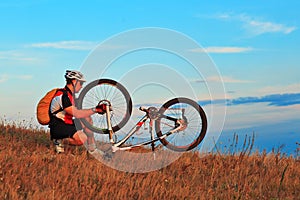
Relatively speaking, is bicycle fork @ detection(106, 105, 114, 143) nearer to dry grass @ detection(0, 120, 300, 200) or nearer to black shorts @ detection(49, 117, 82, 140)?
dry grass @ detection(0, 120, 300, 200)

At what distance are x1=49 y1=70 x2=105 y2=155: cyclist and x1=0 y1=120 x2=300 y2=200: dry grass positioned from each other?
1.75 feet

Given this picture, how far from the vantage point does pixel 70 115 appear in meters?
11.0

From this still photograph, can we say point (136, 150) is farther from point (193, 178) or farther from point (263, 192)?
point (263, 192)

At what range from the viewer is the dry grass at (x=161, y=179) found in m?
7.79

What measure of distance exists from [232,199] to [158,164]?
8.37 feet

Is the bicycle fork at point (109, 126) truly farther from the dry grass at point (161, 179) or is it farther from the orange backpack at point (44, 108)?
the orange backpack at point (44, 108)

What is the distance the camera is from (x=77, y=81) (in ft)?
35.5

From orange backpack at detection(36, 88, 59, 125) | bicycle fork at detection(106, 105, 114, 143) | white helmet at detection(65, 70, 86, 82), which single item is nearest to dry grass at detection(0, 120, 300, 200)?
bicycle fork at detection(106, 105, 114, 143)

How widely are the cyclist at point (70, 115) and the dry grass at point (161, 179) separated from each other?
0.53 metres

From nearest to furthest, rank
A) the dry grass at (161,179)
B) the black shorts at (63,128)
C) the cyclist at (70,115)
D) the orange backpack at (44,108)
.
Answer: the dry grass at (161,179)
the cyclist at (70,115)
the black shorts at (63,128)
the orange backpack at (44,108)

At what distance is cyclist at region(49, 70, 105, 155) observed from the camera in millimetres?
10703

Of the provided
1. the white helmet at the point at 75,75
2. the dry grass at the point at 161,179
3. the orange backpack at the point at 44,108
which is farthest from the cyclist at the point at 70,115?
the dry grass at the point at 161,179

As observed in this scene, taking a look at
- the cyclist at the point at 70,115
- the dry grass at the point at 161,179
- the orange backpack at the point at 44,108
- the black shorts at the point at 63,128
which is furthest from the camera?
the orange backpack at the point at 44,108

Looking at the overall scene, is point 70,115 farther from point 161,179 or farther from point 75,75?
point 161,179
